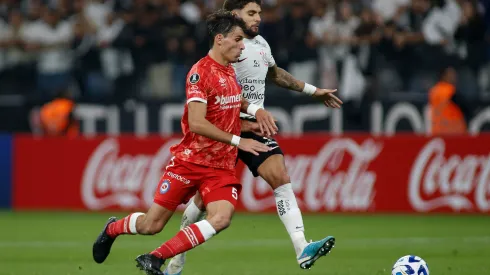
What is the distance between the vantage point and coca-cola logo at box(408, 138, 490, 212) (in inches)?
639

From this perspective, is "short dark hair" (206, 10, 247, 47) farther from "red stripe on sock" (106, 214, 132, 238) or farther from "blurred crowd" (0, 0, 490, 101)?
"blurred crowd" (0, 0, 490, 101)

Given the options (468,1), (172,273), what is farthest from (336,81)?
(172,273)

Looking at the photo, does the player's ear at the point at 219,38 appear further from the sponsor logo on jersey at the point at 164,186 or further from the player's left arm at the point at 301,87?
the player's left arm at the point at 301,87

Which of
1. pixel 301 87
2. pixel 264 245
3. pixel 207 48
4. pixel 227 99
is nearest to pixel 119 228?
pixel 227 99

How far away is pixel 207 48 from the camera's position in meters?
18.8

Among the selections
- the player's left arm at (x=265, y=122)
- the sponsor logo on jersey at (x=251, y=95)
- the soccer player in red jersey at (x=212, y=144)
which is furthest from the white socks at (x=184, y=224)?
the sponsor logo on jersey at (x=251, y=95)

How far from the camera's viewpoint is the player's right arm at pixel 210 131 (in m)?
7.97

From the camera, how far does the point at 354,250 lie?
12117mm

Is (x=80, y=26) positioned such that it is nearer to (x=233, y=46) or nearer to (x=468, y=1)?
(x=468, y=1)

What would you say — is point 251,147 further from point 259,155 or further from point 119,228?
point 119,228

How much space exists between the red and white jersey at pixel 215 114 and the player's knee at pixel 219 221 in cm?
49

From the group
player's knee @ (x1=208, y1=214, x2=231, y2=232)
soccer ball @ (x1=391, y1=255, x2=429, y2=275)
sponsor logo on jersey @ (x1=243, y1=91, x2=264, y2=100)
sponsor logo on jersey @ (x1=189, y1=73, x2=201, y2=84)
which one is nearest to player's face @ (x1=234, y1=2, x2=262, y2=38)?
sponsor logo on jersey @ (x1=243, y1=91, x2=264, y2=100)

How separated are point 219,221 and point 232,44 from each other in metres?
1.44

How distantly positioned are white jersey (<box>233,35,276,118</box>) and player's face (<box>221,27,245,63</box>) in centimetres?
97
